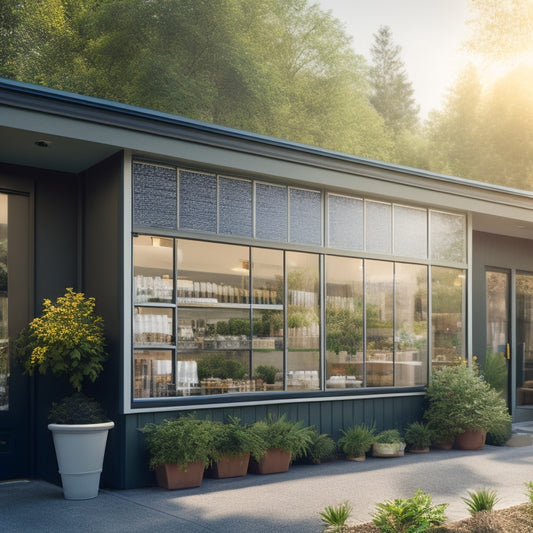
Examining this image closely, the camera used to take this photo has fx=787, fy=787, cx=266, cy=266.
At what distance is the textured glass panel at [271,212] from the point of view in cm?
923

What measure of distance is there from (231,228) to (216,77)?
16.5 metres

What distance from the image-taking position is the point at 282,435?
8562 millimetres

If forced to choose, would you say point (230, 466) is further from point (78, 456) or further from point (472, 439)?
point (472, 439)

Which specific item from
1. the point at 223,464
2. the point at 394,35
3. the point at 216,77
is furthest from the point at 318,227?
the point at 394,35

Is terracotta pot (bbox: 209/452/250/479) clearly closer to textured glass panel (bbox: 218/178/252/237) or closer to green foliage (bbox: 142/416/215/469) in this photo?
green foliage (bbox: 142/416/215/469)

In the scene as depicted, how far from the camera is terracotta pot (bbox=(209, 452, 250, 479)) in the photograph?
8.22 meters

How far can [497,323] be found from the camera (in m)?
13.6

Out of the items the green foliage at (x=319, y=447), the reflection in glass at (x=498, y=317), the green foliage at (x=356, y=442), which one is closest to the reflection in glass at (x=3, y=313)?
the green foliage at (x=319, y=447)

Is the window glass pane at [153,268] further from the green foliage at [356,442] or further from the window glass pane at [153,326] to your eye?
the green foliage at [356,442]

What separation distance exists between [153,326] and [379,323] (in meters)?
3.46

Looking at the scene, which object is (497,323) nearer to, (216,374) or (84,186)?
(216,374)

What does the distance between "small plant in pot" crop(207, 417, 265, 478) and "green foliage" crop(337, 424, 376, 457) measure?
5.19 feet

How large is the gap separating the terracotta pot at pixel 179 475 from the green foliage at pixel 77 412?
30.4 inches

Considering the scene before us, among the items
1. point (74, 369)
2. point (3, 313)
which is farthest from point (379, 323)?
point (3, 313)
